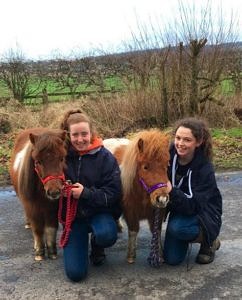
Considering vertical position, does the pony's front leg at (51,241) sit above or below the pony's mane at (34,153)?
below

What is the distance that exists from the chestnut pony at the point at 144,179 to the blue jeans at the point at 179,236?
0.34 ft

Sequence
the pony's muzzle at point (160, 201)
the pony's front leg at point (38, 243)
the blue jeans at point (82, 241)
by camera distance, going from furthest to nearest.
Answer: the pony's front leg at point (38, 243) < the blue jeans at point (82, 241) < the pony's muzzle at point (160, 201)

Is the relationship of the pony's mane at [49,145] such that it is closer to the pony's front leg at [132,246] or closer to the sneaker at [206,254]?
the pony's front leg at [132,246]

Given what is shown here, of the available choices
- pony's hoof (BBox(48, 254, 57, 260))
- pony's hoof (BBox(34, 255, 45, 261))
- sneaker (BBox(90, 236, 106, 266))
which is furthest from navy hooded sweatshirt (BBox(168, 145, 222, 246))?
pony's hoof (BBox(34, 255, 45, 261))

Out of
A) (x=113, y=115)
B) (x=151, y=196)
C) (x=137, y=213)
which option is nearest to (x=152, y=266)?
(x=137, y=213)

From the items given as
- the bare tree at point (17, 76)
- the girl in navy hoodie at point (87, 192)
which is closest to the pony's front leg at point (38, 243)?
the girl in navy hoodie at point (87, 192)

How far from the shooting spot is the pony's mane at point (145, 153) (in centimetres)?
398

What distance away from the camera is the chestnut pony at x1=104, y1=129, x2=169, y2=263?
3.90 meters

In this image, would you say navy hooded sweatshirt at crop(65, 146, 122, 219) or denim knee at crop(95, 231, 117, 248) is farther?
navy hooded sweatshirt at crop(65, 146, 122, 219)

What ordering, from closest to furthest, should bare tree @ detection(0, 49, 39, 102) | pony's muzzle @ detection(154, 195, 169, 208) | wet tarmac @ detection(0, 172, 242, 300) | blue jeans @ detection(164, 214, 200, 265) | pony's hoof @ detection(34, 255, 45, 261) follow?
pony's muzzle @ detection(154, 195, 169, 208) → wet tarmac @ detection(0, 172, 242, 300) → blue jeans @ detection(164, 214, 200, 265) → pony's hoof @ detection(34, 255, 45, 261) → bare tree @ detection(0, 49, 39, 102)

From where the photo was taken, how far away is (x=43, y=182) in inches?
152

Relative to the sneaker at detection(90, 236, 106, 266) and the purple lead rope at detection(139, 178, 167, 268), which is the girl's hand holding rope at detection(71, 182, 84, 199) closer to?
the sneaker at detection(90, 236, 106, 266)

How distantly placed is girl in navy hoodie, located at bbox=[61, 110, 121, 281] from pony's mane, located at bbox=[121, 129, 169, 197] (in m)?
0.10

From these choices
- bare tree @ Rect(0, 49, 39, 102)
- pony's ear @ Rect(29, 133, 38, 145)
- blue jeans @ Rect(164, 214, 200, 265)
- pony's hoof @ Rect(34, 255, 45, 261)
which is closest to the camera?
pony's ear @ Rect(29, 133, 38, 145)
